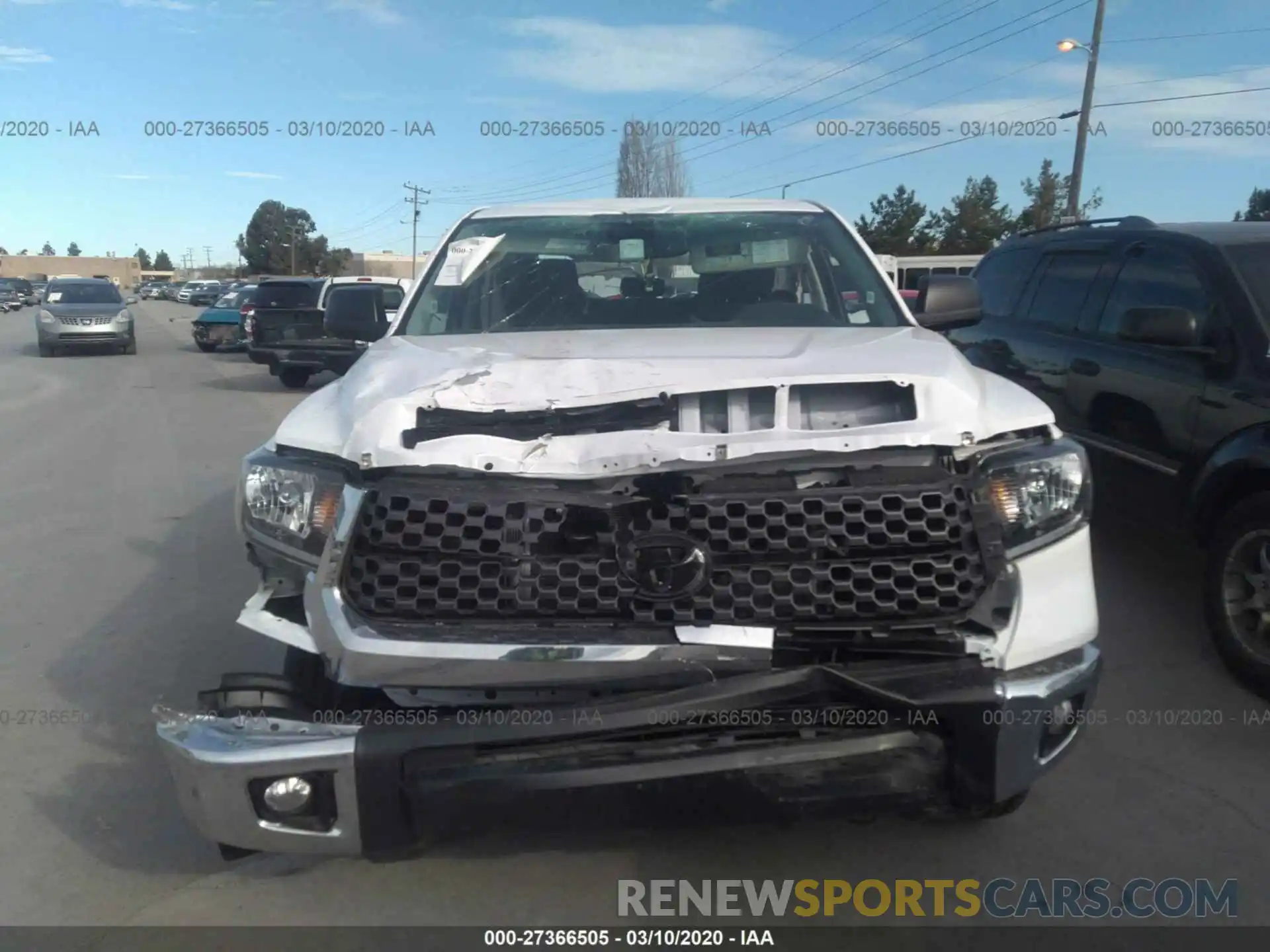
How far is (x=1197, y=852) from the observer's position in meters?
3.19

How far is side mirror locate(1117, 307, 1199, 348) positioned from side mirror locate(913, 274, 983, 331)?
120 centimetres

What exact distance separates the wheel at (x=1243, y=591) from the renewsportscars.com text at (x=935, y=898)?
58.3 inches

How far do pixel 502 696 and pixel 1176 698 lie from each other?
3063mm

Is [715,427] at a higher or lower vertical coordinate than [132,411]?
higher

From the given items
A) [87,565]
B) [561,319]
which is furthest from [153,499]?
[561,319]

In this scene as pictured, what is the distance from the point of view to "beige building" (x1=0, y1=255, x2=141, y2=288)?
114 m

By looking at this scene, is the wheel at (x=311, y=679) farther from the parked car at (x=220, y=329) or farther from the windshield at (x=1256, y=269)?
the parked car at (x=220, y=329)

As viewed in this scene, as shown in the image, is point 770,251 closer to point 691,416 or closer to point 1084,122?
point 691,416

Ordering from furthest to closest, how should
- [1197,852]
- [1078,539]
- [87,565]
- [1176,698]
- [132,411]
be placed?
[132,411] < [87,565] < [1176,698] < [1197,852] < [1078,539]

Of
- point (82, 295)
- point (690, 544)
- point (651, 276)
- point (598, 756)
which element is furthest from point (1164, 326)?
point (82, 295)

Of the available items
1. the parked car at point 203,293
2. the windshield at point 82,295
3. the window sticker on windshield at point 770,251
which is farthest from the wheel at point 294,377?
the parked car at point 203,293

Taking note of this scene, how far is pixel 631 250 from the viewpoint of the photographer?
14.8 ft

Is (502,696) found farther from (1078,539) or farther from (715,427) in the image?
A: (1078,539)

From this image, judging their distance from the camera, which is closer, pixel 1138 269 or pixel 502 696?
pixel 502 696
